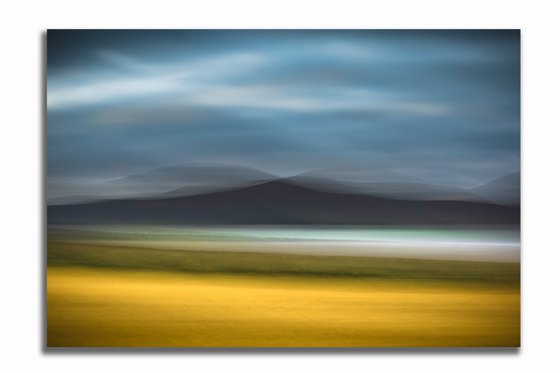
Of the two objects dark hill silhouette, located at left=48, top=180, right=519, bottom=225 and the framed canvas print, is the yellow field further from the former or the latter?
dark hill silhouette, located at left=48, top=180, right=519, bottom=225

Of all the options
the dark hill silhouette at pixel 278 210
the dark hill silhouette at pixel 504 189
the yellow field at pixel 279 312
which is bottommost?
the yellow field at pixel 279 312

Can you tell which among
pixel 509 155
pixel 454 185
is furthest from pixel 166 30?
pixel 509 155

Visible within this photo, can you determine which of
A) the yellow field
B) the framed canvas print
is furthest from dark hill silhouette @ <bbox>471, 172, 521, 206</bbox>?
the yellow field

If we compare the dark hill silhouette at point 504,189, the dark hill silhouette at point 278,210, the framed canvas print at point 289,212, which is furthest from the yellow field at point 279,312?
the dark hill silhouette at point 504,189

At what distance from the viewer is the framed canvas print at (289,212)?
2799 millimetres

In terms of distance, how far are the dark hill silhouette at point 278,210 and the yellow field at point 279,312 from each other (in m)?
0.27

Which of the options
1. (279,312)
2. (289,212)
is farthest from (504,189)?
(279,312)

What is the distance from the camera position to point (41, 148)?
113 inches

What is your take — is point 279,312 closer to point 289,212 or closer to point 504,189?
point 289,212

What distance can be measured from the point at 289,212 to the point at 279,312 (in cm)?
48

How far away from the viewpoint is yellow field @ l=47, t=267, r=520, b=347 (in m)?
2.79

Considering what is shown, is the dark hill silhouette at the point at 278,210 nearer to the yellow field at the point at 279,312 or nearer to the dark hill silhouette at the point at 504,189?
the dark hill silhouette at the point at 504,189

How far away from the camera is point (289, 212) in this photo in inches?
111
